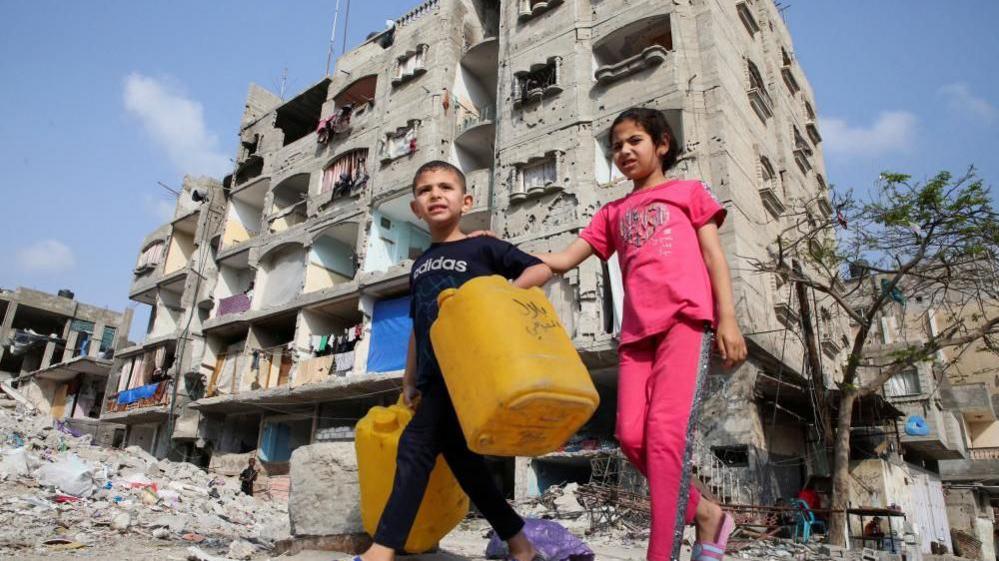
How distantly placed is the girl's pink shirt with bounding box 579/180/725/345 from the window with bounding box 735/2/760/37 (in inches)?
658

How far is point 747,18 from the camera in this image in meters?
17.3

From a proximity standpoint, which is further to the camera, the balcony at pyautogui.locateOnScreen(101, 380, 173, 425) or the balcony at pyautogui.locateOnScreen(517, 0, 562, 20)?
the balcony at pyautogui.locateOnScreen(101, 380, 173, 425)

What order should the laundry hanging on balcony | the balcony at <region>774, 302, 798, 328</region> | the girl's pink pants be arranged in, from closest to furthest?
the girl's pink pants → the balcony at <region>774, 302, 798, 328</region> → the laundry hanging on balcony

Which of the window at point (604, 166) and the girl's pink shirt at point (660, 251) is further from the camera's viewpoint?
the window at point (604, 166)

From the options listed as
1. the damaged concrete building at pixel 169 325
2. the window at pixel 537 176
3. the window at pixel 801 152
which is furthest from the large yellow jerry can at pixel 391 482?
the damaged concrete building at pixel 169 325

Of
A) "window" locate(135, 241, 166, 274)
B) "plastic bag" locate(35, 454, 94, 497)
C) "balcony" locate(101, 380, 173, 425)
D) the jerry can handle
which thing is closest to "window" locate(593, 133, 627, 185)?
"plastic bag" locate(35, 454, 94, 497)

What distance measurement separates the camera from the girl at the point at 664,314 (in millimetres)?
2219

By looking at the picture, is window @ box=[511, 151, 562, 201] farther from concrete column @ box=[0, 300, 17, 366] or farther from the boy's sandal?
concrete column @ box=[0, 300, 17, 366]

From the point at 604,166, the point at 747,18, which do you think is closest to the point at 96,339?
the point at 604,166

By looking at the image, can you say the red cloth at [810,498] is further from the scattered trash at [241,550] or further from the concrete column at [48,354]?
the concrete column at [48,354]

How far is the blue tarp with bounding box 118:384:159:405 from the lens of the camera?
22.4m

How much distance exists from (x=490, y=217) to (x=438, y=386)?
45.6 ft

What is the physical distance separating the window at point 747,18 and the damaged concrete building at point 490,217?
0.07 metres

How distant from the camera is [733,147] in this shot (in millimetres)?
13688
